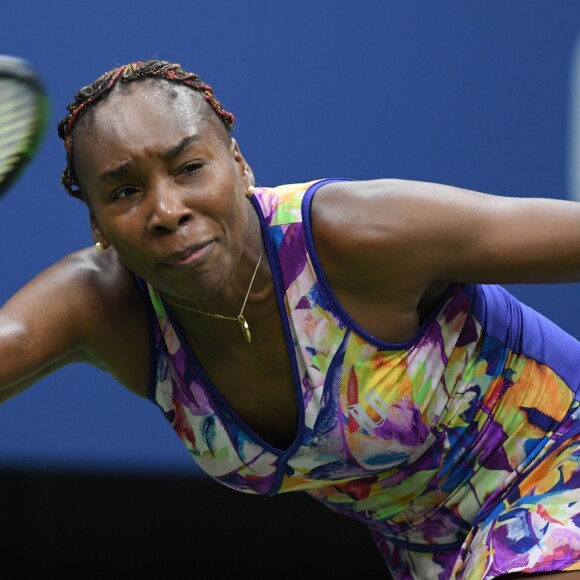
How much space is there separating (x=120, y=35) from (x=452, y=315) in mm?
1166

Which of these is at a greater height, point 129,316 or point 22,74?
point 22,74

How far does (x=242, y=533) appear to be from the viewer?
3.00m

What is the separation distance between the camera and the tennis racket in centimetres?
198

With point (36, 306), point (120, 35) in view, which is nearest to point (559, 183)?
point (120, 35)

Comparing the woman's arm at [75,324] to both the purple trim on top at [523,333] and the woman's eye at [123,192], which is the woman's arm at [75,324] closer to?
the woman's eye at [123,192]

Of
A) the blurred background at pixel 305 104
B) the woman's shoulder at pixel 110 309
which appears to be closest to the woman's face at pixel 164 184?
the woman's shoulder at pixel 110 309

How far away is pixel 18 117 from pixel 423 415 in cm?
81

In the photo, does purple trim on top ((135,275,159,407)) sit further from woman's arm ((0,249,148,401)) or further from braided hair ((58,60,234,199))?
braided hair ((58,60,234,199))

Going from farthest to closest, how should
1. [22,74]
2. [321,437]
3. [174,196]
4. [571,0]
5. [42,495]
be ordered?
1. [42,495]
2. [571,0]
3. [22,74]
4. [321,437]
5. [174,196]

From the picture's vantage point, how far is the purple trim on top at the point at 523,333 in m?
1.81

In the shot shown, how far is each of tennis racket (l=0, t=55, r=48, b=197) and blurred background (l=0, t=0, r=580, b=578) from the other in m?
→ 0.56

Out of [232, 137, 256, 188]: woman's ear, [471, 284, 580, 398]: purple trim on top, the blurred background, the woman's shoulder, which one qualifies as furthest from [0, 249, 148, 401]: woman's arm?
the blurred background

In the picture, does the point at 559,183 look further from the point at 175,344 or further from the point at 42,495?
the point at 42,495

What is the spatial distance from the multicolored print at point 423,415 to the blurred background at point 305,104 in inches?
32.8
